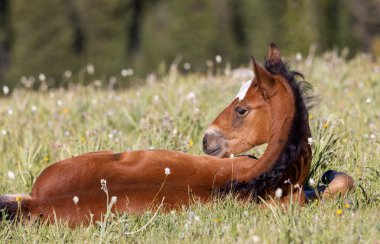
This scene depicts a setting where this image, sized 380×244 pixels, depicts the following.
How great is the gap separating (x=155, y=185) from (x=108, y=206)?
431 millimetres

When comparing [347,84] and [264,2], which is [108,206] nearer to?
[347,84]

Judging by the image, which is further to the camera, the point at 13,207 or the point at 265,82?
the point at 265,82

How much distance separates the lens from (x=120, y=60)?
21.1 meters

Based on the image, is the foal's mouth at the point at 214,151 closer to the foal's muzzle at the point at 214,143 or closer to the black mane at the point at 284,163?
the foal's muzzle at the point at 214,143

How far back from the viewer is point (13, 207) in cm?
484

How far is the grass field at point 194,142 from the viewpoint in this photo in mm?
4438

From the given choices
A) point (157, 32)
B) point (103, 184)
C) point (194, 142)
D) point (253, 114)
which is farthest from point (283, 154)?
point (157, 32)

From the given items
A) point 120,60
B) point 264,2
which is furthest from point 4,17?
point 264,2

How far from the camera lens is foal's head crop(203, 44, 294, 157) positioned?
527 centimetres

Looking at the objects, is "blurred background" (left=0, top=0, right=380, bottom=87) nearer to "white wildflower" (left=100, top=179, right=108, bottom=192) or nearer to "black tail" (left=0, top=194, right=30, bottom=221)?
"black tail" (left=0, top=194, right=30, bottom=221)

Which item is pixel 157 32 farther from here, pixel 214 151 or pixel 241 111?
pixel 241 111

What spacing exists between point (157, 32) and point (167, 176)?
652 inches

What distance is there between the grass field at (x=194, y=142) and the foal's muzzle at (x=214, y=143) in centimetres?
74

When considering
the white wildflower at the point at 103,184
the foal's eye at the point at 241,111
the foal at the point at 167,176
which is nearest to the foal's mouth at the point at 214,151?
the foal's eye at the point at 241,111
